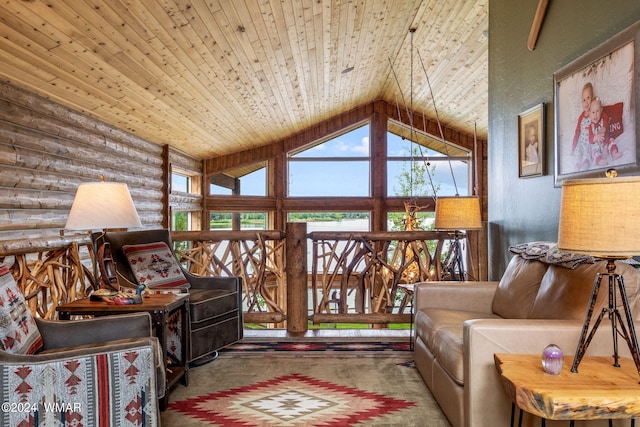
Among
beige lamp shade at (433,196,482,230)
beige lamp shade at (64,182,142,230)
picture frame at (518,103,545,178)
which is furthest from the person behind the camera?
beige lamp shade at (433,196,482,230)

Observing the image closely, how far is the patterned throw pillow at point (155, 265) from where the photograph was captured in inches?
152

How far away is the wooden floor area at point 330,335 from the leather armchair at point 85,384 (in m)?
2.46

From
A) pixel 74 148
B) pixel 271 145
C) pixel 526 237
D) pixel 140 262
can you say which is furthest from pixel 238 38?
pixel 271 145

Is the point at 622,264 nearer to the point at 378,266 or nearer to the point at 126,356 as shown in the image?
the point at 126,356

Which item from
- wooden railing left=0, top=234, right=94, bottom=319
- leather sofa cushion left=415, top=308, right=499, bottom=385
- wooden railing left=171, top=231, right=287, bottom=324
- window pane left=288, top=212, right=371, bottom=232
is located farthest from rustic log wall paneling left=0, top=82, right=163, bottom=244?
window pane left=288, top=212, right=371, bottom=232

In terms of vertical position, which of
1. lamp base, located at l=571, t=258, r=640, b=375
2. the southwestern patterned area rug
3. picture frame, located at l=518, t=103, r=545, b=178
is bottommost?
the southwestern patterned area rug

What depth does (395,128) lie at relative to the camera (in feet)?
36.0

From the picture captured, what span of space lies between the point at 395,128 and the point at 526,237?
7318 millimetres

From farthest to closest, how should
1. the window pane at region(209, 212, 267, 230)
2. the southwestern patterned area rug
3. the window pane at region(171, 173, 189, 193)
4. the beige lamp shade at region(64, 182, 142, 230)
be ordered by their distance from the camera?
1. the window pane at region(209, 212, 267, 230)
2. the window pane at region(171, 173, 189, 193)
3. the beige lamp shade at region(64, 182, 142, 230)
4. the southwestern patterned area rug

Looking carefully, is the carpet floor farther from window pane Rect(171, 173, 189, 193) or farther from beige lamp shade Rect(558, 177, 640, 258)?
window pane Rect(171, 173, 189, 193)

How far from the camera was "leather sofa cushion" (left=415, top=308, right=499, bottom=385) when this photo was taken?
99.5 inches

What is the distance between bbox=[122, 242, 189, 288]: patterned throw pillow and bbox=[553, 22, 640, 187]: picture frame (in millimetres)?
2840

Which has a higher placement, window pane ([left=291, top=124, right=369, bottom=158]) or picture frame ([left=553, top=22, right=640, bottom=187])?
window pane ([left=291, top=124, right=369, bottom=158])

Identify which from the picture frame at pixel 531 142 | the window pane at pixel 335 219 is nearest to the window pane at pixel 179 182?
the window pane at pixel 335 219
